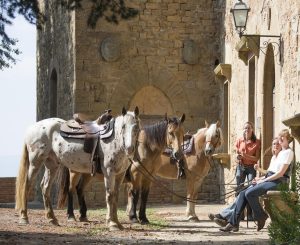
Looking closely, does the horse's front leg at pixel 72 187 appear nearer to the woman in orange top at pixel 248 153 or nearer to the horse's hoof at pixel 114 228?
the horse's hoof at pixel 114 228

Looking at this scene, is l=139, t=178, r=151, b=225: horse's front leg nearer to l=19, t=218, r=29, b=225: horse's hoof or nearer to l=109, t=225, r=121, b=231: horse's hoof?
l=109, t=225, r=121, b=231: horse's hoof

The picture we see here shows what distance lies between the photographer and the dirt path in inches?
448

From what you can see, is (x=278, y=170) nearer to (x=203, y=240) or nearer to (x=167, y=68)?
(x=203, y=240)

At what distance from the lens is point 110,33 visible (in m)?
21.7

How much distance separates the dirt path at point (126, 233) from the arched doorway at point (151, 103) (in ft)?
20.0

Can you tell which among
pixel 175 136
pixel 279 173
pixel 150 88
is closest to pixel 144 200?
pixel 175 136

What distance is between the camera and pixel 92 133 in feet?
45.3

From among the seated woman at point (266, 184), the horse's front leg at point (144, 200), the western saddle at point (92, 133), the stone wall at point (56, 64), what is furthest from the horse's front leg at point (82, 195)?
the stone wall at point (56, 64)

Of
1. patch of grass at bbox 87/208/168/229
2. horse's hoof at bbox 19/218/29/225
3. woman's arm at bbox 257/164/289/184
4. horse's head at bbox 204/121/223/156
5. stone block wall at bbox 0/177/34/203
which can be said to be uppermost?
horse's head at bbox 204/121/223/156

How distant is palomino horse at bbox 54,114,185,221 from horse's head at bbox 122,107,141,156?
898mm

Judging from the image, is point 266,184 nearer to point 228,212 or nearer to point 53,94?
point 228,212

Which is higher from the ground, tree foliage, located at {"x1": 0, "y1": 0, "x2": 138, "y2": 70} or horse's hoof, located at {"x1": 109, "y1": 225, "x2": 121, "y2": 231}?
tree foliage, located at {"x1": 0, "y1": 0, "x2": 138, "y2": 70}

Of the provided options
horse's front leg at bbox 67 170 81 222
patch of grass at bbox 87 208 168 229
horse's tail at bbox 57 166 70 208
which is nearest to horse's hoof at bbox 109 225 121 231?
patch of grass at bbox 87 208 168 229

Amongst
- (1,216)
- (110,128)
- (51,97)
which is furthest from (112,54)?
(110,128)
